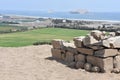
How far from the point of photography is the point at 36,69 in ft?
53.3

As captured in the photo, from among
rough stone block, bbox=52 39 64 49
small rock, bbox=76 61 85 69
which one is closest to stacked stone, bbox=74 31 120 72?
small rock, bbox=76 61 85 69

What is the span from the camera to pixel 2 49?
2225 cm

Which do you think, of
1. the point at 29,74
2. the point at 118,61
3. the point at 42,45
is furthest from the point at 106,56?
the point at 42,45

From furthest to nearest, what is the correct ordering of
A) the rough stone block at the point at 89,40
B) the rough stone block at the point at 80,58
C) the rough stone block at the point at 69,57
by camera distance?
the rough stone block at the point at 69,57, the rough stone block at the point at 80,58, the rough stone block at the point at 89,40

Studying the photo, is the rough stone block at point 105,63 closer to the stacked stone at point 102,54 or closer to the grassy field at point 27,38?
the stacked stone at point 102,54

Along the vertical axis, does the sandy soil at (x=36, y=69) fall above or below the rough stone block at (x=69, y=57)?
below

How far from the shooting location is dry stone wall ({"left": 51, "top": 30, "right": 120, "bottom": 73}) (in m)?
15.6

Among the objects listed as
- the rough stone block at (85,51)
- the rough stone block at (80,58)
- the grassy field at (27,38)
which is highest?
the rough stone block at (85,51)

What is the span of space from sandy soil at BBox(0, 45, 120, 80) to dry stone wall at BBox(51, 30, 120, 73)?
0.44 metres

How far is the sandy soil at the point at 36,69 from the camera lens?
14695 millimetres

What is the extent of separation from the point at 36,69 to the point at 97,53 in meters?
2.72

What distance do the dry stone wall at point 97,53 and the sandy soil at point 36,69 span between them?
0.44 metres

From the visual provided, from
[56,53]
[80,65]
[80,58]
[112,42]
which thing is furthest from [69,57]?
[112,42]

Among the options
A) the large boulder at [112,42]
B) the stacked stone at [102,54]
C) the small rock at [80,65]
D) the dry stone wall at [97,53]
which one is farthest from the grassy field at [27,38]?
the large boulder at [112,42]
